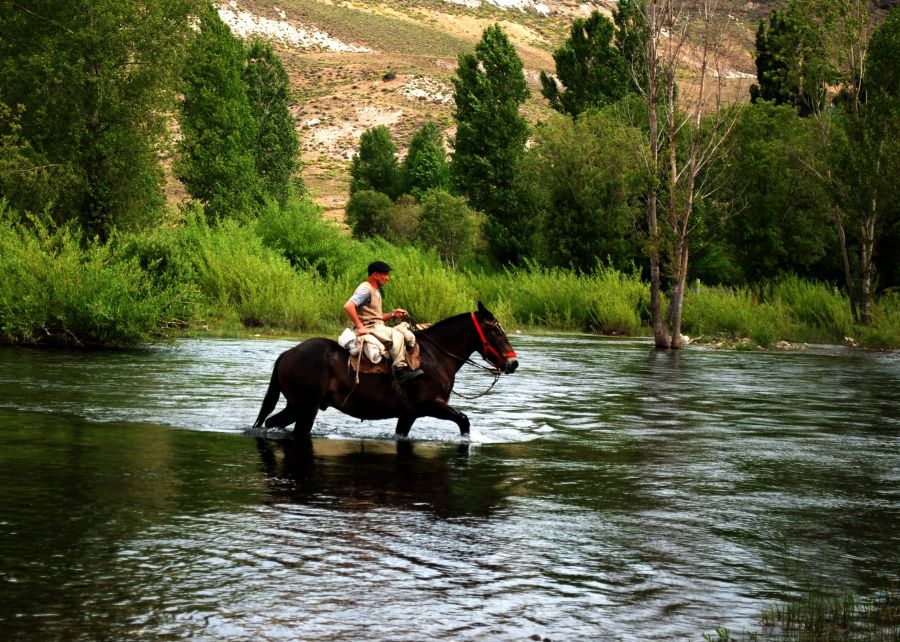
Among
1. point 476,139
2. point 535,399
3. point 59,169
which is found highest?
point 476,139

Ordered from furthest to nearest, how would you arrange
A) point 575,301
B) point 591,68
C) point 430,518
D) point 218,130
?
point 591,68 < point 218,130 < point 575,301 < point 430,518

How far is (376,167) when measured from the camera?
116 metres

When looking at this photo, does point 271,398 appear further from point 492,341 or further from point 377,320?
point 492,341

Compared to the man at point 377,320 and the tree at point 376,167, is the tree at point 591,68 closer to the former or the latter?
the tree at point 376,167

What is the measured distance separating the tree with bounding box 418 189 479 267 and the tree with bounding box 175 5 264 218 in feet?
→ 46.6

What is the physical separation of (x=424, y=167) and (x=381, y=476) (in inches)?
3934

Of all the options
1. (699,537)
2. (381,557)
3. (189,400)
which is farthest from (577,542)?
(189,400)

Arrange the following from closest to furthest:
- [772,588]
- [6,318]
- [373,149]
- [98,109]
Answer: [772,588], [6,318], [98,109], [373,149]

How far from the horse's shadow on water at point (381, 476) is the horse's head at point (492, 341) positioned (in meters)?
1.21

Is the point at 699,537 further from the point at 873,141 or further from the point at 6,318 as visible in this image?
the point at 873,141

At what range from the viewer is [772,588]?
8070 millimetres

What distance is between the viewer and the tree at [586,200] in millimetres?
58312

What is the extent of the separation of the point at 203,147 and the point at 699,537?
67.8 metres

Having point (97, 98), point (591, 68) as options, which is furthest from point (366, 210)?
point (97, 98)
